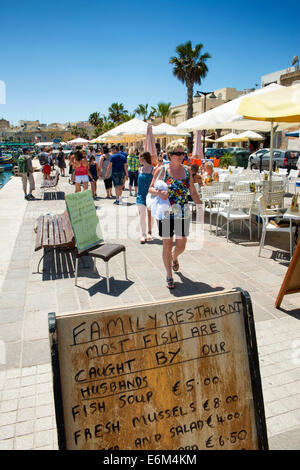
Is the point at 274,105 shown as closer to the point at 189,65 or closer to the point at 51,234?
the point at 51,234

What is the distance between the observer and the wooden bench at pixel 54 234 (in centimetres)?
507

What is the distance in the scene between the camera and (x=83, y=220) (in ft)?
15.6

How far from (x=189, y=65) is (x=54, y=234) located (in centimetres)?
3112

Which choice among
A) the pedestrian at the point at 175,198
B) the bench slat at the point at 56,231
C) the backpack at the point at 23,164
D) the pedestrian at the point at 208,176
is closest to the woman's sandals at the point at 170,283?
the pedestrian at the point at 175,198

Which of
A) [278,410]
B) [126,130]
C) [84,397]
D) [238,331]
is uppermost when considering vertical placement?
[126,130]

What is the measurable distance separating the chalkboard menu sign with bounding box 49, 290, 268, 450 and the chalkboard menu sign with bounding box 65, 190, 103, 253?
308 centimetres

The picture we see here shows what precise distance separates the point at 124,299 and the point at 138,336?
2.75 metres

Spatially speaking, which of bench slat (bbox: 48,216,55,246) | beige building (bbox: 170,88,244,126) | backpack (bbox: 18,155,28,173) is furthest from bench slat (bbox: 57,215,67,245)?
beige building (bbox: 170,88,244,126)

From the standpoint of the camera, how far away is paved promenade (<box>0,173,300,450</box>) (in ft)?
8.04

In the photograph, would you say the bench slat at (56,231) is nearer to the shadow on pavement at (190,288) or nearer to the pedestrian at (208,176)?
the shadow on pavement at (190,288)

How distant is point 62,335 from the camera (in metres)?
1.45

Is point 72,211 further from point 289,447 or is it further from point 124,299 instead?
point 289,447

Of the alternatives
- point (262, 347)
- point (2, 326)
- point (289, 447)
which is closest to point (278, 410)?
point (289, 447)

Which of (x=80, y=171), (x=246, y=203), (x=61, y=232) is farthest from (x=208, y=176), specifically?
(x=61, y=232)
